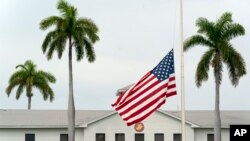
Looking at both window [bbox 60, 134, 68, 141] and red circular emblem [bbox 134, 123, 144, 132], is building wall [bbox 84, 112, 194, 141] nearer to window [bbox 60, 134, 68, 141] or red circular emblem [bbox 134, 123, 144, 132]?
red circular emblem [bbox 134, 123, 144, 132]

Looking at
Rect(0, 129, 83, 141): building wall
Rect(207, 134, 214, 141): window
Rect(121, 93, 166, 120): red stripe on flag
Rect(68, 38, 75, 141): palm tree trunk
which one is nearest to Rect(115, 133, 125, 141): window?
Rect(0, 129, 83, 141): building wall

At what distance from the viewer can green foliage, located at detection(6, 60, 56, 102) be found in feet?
234

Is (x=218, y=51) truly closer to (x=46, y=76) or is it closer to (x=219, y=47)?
(x=219, y=47)

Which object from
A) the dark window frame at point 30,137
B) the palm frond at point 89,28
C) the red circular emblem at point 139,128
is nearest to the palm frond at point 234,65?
the red circular emblem at point 139,128

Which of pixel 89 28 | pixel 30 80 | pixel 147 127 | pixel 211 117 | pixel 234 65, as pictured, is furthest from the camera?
pixel 30 80

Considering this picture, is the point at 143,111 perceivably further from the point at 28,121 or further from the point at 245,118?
the point at 245,118

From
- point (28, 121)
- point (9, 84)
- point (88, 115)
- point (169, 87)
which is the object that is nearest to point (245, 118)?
point (88, 115)

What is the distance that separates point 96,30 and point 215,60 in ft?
30.6

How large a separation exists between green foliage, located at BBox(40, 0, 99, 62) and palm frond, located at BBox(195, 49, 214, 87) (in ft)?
26.6

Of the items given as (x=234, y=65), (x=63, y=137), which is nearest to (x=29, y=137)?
(x=63, y=137)

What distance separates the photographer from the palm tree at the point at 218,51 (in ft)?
167

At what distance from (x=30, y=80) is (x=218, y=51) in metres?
26.6

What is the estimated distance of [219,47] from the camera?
5134cm

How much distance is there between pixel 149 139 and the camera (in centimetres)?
5441
